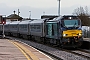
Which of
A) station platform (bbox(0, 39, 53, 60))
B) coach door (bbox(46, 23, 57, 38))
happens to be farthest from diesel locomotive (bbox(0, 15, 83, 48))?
station platform (bbox(0, 39, 53, 60))

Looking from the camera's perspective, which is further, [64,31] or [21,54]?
[64,31]

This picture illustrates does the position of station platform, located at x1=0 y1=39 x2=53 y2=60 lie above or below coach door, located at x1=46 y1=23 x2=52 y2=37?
below

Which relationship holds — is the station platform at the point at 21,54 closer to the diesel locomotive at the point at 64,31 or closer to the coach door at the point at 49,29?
the diesel locomotive at the point at 64,31

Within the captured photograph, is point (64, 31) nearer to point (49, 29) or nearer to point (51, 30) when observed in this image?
point (51, 30)

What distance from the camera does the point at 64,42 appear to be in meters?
25.2

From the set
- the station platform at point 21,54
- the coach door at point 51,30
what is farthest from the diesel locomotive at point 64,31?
the station platform at point 21,54

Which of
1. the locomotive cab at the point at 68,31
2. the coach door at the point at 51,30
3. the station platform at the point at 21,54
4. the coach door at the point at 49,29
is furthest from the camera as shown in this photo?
the coach door at the point at 49,29

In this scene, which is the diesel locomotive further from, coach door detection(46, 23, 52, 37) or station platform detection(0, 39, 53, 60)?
station platform detection(0, 39, 53, 60)

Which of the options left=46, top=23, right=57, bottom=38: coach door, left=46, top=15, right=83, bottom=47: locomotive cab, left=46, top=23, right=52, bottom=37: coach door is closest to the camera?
left=46, top=15, right=83, bottom=47: locomotive cab

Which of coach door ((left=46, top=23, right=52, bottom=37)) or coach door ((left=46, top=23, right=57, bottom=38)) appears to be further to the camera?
coach door ((left=46, top=23, right=52, bottom=37))

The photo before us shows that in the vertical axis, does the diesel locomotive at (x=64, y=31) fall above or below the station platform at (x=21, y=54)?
above

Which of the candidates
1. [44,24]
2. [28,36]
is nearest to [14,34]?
[28,36]

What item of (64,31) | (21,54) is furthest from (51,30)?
(21,54)

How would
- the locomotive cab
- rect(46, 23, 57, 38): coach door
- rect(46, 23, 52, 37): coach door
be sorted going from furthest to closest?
rect(46, 23, 52, 37): coach door < rect(46, 23, 57, 38): coach door < the locomotive cab
